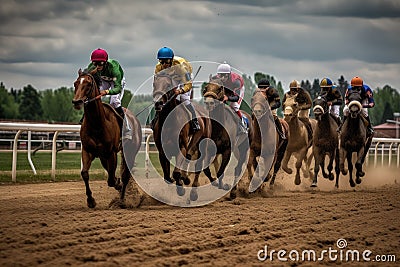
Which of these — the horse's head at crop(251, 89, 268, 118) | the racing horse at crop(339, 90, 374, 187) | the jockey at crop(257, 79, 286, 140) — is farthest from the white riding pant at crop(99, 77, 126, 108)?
the racing horse at crop(339, 90, 374, 187)

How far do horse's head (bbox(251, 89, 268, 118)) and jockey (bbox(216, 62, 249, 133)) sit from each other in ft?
1.08

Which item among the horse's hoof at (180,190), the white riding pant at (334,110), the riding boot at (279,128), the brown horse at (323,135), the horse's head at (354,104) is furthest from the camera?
the white riding pant at (334,110)

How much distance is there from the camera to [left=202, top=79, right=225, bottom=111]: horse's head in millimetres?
11438

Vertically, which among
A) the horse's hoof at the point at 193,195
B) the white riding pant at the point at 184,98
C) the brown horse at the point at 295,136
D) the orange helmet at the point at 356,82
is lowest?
the horse's hoof at the point at 193,195

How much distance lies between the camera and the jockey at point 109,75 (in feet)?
33.2

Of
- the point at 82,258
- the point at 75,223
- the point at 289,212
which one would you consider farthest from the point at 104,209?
the point at 82,258

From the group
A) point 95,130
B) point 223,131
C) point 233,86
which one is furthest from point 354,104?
point 95,130

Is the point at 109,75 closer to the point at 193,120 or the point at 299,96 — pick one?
the point at 193,120

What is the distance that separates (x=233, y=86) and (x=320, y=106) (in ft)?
11.6

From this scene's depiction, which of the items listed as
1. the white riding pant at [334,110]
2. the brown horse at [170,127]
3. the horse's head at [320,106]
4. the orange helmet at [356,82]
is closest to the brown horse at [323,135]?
the horse's head at [320,106]

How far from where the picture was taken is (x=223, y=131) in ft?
40.2

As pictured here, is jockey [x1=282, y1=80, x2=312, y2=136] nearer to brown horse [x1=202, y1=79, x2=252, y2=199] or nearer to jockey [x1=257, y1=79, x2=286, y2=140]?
jockey [x1=257, y1=79, x2=286, y2=140]

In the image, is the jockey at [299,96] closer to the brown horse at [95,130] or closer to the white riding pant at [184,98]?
the white riding pant at [184,98]

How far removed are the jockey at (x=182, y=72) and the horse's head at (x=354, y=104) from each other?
185 inches
